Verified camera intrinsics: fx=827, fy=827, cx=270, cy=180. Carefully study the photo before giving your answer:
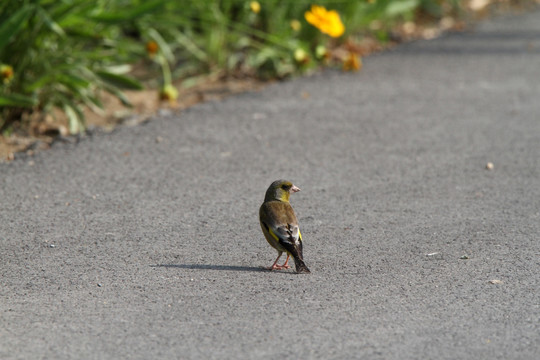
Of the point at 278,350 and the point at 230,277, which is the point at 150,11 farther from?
the point at 278,350

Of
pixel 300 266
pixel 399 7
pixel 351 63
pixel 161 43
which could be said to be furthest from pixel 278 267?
pixel 399 7

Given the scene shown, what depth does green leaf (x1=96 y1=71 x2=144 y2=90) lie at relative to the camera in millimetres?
6793

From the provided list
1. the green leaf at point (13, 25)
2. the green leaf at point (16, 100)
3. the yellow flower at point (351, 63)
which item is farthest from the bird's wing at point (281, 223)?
the yellow flower at point (351, 63)

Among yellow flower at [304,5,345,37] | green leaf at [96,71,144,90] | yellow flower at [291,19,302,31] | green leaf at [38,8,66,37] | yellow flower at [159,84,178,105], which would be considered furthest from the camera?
yellow flower at [291,19,302,31]

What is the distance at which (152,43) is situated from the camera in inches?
288

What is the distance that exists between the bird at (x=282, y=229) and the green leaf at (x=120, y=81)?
2.87 meters

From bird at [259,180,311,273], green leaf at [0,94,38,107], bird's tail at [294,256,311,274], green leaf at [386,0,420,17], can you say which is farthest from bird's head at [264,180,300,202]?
green leaf at [386,0,420,17]

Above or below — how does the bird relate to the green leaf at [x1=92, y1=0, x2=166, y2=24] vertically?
below

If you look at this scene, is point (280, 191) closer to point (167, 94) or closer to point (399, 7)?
point (167, 94)

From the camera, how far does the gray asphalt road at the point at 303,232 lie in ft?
11.4

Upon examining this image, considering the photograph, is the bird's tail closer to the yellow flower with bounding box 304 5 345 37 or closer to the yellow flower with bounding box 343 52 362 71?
the yellow flower with bounding box 304 5 345 37

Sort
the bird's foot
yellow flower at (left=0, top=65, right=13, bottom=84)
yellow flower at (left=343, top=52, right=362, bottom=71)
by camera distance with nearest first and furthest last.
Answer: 1. the bird's foot
2. yellow flower at (left=0, top=65, right=13, bottom=84)
3. yellow flower at (left=343, top=52, right=362, bottom=71)

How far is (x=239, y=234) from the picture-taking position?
15.3 feet

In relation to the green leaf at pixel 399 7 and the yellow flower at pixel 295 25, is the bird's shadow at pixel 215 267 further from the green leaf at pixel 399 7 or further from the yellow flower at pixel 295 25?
the green leaf at pixel 399 7
